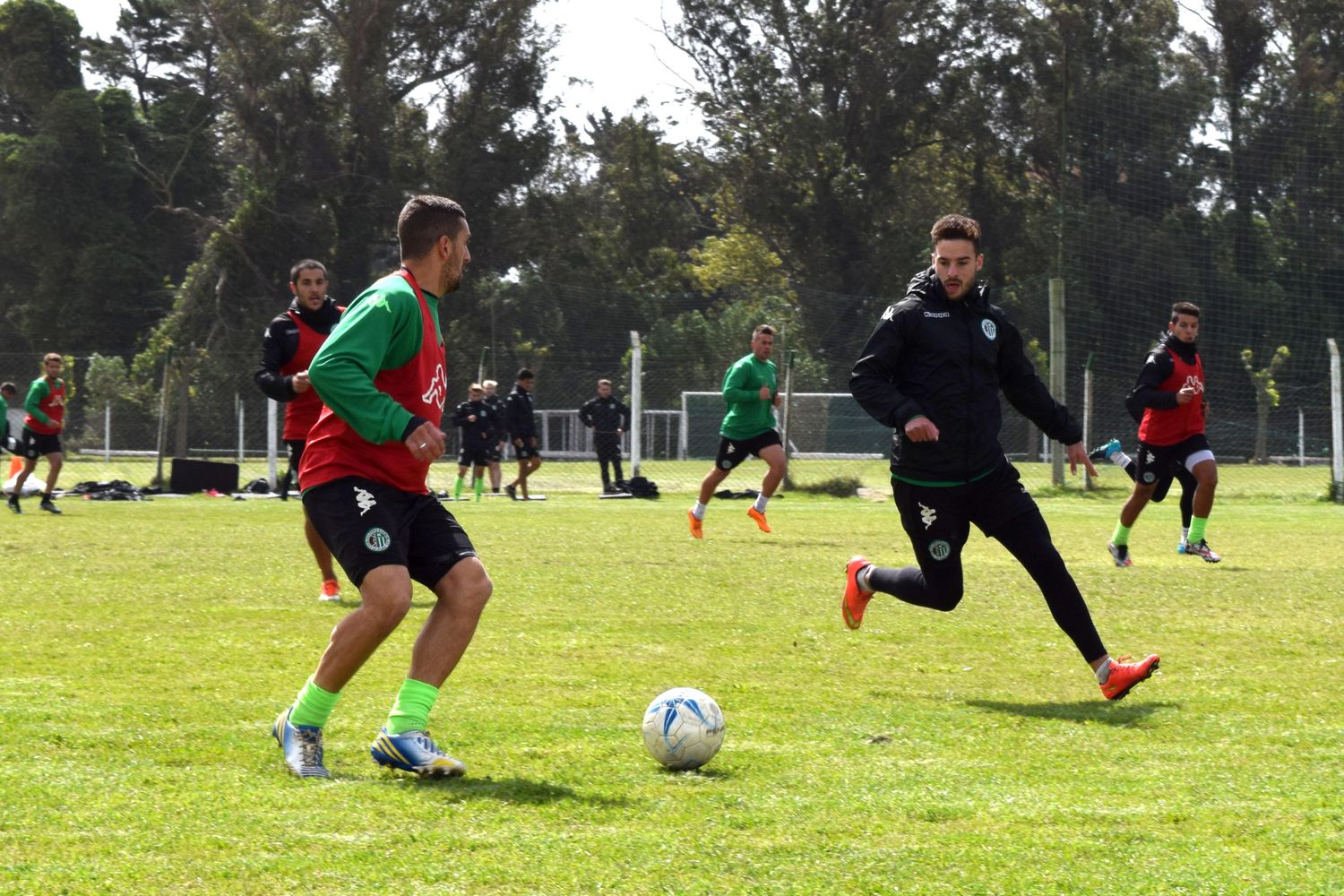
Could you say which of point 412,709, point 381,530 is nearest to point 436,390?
point 381,530

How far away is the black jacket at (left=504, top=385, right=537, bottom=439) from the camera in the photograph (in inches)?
1000

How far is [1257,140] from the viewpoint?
119 ft

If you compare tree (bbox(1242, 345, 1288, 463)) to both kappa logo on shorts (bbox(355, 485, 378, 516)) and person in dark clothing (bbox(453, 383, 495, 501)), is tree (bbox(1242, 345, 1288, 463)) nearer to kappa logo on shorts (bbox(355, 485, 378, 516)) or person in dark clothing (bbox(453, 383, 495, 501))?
person in dark clothing (bbox(453, 383, 495, 501))

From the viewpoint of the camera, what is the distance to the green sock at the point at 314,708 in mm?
4992

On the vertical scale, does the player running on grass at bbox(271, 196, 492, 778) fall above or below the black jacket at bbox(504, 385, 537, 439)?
below

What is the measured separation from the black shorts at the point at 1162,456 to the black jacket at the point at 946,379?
6.35 metres

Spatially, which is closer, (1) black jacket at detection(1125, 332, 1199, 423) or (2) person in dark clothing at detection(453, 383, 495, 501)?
(1) black jacket at detection(1125, 332, 1199, 423)

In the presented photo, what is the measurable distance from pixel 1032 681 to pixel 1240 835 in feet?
9.28

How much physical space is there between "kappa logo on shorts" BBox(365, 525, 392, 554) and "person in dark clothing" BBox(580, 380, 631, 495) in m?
20.9

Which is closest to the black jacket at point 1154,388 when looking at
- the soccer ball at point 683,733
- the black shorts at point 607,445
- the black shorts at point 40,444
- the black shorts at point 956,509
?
the black shorts at point 956,509

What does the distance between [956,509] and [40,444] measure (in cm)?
1647

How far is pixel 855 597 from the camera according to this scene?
25.8ft

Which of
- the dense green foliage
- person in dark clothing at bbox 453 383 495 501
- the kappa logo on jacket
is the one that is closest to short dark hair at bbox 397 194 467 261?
the kappa logo on jacket

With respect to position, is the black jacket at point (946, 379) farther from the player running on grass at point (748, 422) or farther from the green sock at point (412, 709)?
the player running on grass at point (748, 422)
